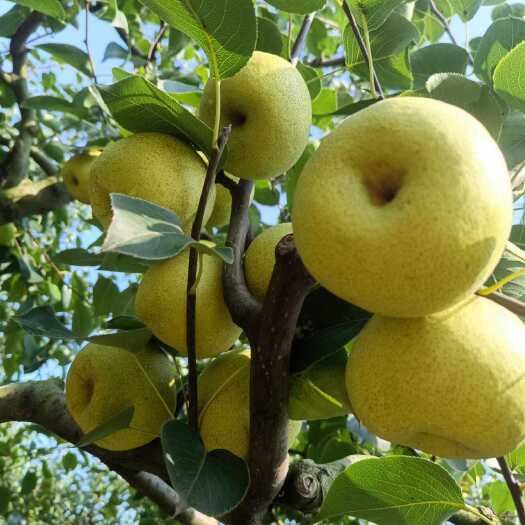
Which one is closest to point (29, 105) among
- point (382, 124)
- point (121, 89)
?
point (121, 89)

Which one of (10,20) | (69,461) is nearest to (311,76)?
(10,20)

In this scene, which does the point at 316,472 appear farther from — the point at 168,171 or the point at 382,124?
the point at 382,124

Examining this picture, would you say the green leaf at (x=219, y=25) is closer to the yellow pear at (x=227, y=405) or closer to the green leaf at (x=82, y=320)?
the yellow pear at (x=227, y=405)

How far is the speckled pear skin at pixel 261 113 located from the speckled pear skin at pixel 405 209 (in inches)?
16.7

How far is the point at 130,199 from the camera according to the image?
0.76 metres

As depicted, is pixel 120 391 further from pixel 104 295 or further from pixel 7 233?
pixel 7 233

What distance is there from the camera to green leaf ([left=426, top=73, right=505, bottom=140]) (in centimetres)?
105

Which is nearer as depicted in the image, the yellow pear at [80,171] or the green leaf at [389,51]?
the green leaf at [389,51]

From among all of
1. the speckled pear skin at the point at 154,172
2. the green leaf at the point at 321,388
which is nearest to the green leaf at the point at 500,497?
the green leaf at the point at 321,388

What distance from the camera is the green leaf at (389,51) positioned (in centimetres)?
135

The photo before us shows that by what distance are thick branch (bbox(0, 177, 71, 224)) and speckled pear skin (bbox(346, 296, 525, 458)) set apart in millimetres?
2351

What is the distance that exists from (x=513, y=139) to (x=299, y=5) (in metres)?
0.47

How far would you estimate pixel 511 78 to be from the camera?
1.04 m

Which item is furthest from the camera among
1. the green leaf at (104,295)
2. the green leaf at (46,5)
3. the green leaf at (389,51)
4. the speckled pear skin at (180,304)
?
the green leaf at (104,295)
